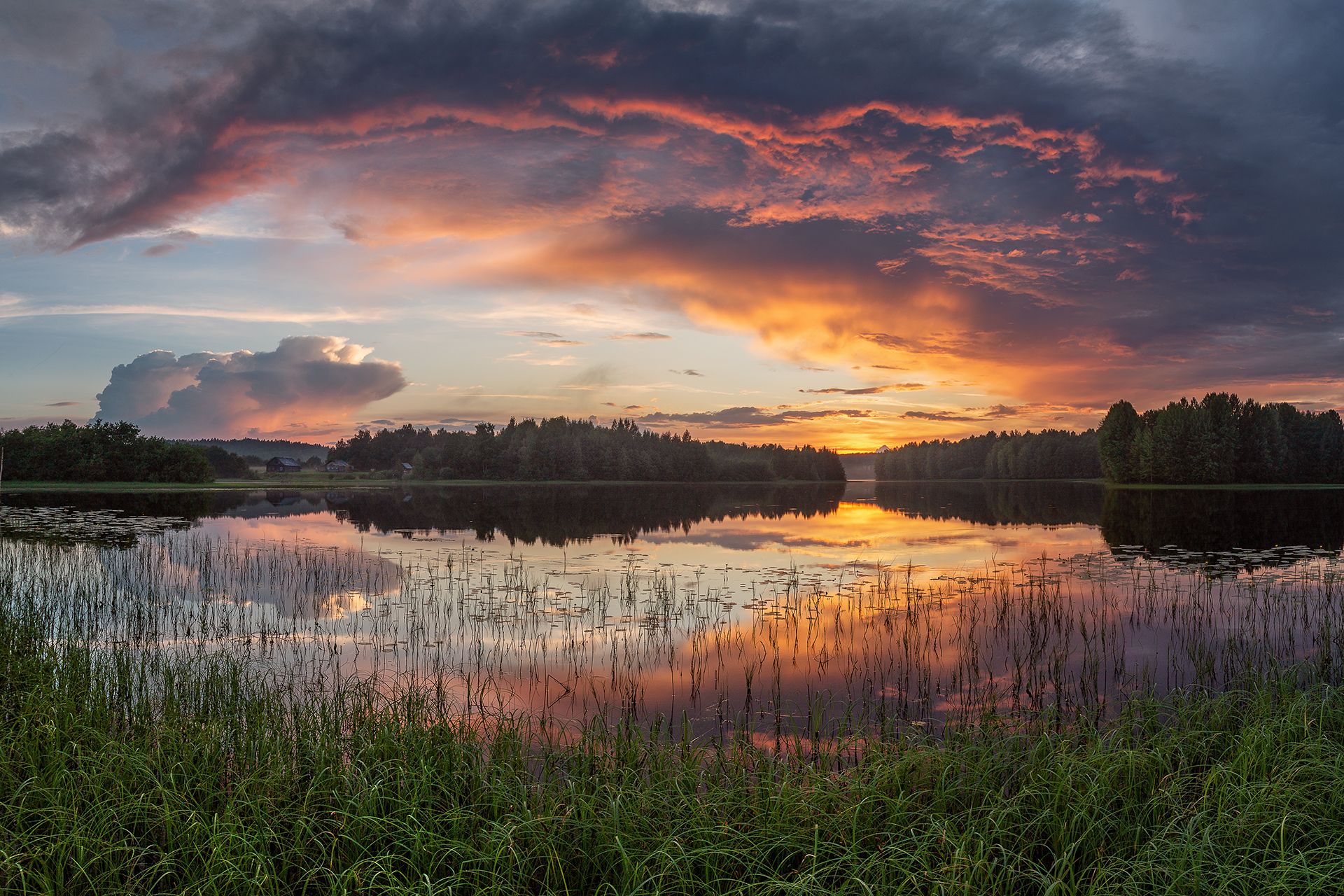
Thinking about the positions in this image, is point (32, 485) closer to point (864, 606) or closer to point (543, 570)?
point (543, 570)

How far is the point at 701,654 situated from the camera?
14.0 meters

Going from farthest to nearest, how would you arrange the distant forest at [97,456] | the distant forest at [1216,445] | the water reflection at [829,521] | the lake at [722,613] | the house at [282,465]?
1. the house at [282,465]
2. the distant forest at [1216,445]
3. the distant forest at [97,456]
4. the water reflection at [829,521]
5. the lake at [722,613]

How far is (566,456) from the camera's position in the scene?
146 metres

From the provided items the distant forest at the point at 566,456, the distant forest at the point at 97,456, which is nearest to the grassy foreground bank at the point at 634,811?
the distant forest at the point at 97,456

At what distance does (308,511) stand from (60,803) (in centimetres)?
5805

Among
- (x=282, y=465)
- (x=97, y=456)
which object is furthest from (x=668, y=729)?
(x=282, y=465)

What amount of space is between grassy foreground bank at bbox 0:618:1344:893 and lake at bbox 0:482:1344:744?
6.65ft

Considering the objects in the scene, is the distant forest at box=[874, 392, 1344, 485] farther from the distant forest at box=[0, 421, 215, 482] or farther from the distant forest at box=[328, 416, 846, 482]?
the distant forest at box=[0, 421, 215, 482]

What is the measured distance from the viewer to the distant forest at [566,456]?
14250cm

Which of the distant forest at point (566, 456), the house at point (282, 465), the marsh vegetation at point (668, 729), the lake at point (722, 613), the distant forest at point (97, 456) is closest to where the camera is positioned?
the marsh vegetation at point (668, 729)

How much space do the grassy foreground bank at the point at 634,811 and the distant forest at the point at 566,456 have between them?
435 ft

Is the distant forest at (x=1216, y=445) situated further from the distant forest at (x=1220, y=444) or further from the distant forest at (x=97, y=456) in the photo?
the distant forest at (x=97, y=456)

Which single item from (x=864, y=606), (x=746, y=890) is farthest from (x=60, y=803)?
(x=864, y=606)

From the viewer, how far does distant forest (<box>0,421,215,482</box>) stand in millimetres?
87875
